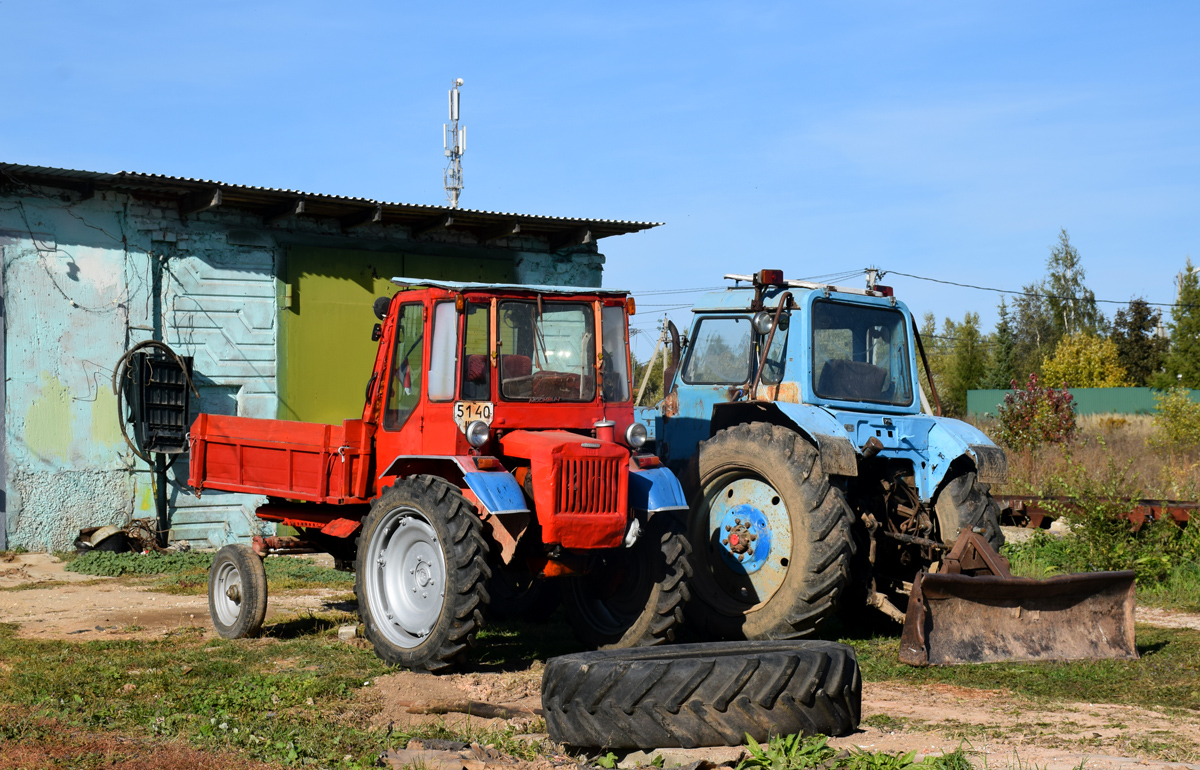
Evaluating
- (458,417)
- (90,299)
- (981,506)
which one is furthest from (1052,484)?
(90,299)

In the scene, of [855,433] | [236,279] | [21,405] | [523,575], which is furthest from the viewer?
[236,279]

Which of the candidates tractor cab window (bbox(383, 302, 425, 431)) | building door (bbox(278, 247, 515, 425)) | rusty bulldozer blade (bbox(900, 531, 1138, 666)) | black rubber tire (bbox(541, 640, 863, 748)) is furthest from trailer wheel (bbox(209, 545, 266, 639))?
building door (bbox(278, 247, 515, 425))

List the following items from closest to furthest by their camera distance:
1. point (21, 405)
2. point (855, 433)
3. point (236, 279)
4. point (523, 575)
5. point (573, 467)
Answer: point (573, 467)
point (523, 575)
point (855, 433)
point (21, 405)
point (236, 279)

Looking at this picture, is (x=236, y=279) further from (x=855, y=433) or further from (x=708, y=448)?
(x=855, y=433)

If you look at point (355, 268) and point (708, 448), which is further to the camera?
point (355, 268)

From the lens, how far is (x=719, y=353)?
9.01 metres

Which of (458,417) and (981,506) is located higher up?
(458,417)

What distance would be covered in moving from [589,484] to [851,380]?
2.81 metres

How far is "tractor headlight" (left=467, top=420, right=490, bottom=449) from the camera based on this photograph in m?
6.79

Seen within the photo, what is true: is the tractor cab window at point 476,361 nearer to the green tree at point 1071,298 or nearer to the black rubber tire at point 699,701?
the black rubber tire at point 699,701

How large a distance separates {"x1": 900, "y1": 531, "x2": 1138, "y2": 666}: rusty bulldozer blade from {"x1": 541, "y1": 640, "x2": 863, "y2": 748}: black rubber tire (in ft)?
5.78

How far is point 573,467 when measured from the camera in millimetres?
6629

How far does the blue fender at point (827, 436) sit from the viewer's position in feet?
24.4

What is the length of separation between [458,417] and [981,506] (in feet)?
12.9
